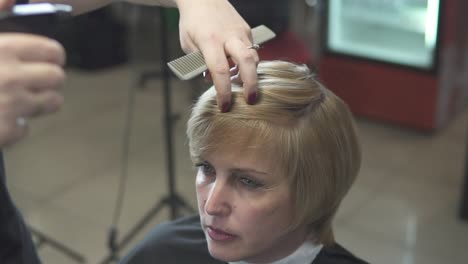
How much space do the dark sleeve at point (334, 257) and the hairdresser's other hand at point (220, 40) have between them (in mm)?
410

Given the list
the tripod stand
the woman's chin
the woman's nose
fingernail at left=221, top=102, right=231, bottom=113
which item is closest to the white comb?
fingernail at left=221, top=102, right=231, bottom=113

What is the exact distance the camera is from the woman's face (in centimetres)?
109

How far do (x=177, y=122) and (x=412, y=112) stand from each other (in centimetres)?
126

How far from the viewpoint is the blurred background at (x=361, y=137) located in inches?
101

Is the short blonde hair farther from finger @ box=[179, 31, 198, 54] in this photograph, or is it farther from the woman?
finger @ box=[179, 31, 198, 54]

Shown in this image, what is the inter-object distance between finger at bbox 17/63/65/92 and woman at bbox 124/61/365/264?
0.47 meters

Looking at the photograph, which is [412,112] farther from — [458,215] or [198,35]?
[198,35]

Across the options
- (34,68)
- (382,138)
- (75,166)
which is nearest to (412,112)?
(382,138)

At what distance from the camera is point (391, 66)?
3.25 m

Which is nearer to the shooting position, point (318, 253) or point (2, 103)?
point (2, 103)

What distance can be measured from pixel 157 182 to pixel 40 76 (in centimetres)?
239

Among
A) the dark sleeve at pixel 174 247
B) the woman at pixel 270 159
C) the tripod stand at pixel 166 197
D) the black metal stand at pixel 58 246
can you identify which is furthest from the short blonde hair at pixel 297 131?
the black metal stand at pixel 58 246

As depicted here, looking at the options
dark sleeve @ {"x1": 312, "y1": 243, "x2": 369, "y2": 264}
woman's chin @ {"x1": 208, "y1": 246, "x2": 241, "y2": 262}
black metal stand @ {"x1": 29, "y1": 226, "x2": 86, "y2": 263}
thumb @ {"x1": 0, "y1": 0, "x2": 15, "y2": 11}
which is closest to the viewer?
thumb @ {"x1": 0, "y1": 0, "x2": 15, "y2": 11}

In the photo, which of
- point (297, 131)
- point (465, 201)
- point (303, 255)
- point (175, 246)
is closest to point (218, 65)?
point (297, 131)
